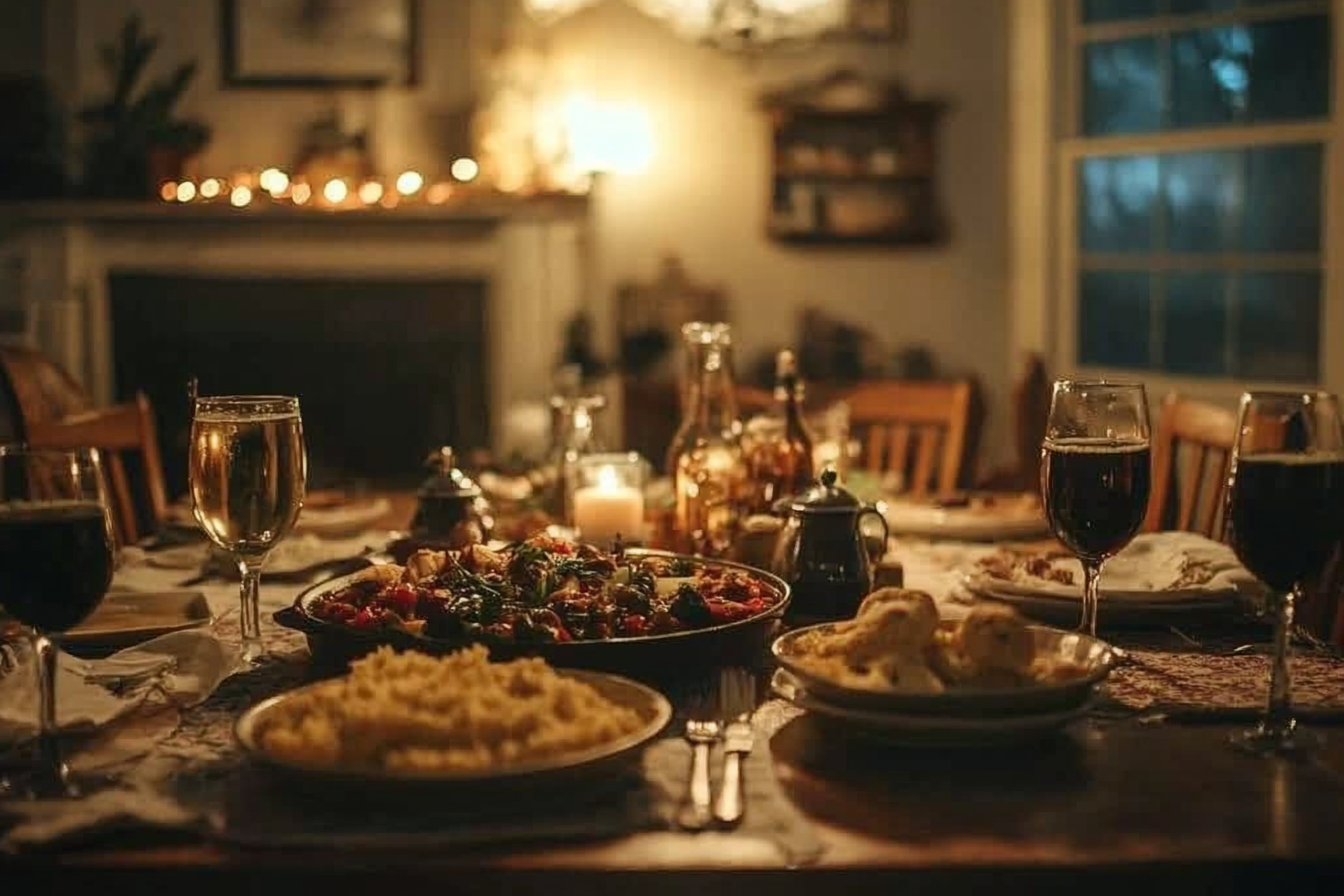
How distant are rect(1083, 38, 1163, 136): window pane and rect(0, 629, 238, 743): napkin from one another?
154 inches

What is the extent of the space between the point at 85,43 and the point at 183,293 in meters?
0.88

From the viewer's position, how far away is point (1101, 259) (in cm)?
503

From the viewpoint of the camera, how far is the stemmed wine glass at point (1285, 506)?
123cm

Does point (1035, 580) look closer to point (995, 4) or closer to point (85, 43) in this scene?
point (995, 4)

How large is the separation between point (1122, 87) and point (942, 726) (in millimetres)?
4087

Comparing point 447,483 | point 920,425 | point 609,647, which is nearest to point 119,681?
point 609,647

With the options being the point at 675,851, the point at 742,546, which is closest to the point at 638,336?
the point at 742,546

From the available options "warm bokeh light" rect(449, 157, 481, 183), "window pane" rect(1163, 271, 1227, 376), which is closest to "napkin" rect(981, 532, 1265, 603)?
"window pane" rect(1163, 271, 1227, 376)

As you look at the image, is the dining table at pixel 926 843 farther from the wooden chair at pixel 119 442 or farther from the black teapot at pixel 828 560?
the wooden chair at pixel 119 442

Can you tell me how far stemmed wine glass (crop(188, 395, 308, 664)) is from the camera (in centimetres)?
149

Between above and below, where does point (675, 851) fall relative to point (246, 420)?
below

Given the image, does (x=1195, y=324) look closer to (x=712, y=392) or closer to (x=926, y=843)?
(x=712, y=392)

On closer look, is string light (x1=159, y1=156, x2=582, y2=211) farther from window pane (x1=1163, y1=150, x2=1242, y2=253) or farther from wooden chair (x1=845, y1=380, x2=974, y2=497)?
wooden chair (x1=845, y1=380, x2=974, y2=497)

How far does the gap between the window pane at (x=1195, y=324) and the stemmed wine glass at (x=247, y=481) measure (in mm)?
3632
